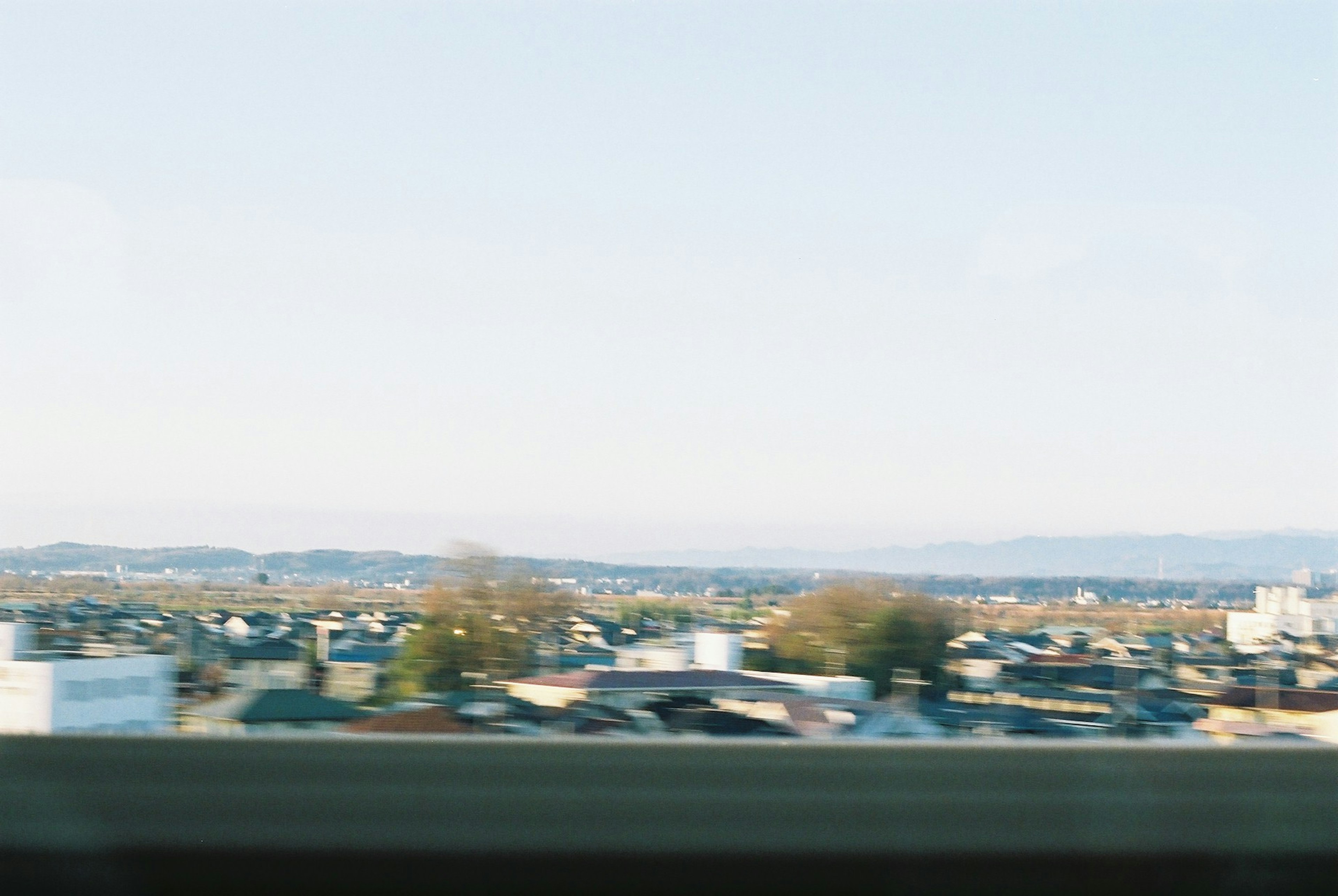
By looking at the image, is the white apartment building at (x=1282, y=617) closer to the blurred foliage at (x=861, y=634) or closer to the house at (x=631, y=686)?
the blurred foliage at (x=861, y=634)

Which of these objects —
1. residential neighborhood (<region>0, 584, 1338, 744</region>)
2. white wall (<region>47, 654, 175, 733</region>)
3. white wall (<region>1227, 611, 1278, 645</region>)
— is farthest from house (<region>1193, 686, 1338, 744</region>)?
white wall (<region>47, 654, 175, 733</region>)

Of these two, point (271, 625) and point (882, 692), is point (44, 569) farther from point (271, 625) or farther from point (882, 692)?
point (882, 692)

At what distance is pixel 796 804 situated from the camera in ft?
10.1

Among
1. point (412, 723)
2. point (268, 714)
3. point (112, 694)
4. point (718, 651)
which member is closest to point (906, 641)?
point (718, 651)

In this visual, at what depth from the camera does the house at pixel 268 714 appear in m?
3.18

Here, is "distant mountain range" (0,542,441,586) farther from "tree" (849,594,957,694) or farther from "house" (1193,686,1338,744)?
"house" (1193,686,1338,744)

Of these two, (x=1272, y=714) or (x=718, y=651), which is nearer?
(x=1272, y=714)

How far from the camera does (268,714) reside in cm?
329

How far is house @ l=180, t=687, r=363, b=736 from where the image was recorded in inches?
125

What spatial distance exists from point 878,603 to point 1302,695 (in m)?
1.16

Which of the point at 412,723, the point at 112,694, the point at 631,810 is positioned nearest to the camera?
the point at 631,810

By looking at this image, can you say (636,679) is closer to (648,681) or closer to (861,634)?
(648,681)

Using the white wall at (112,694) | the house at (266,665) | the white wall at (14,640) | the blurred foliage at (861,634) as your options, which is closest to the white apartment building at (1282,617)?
the blurred foliage at (861,634)

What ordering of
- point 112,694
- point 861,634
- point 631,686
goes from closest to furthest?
1. point 112,694
2. point 631,686
3. point 861,634
